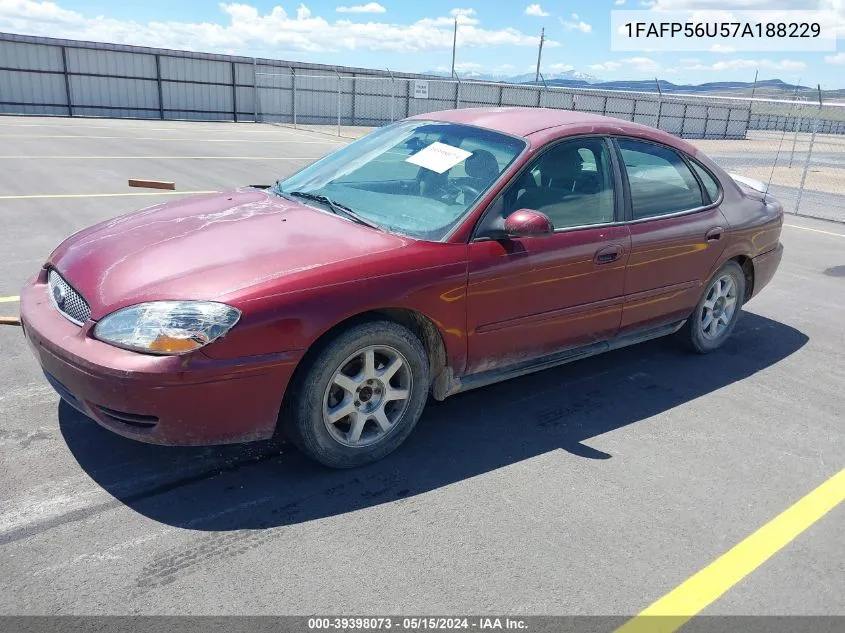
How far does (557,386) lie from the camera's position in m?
4.37

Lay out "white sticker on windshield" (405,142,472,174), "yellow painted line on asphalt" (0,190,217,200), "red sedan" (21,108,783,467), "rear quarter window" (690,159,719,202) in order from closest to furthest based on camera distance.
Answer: "red sedan" (21,108,783,467) < "white sticker on windshield" (405,142,472,174) < "rear quarter window" (690,159,719,202) < "yellow painted line on asphalt" (0,190,217,200)

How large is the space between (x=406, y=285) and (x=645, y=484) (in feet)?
4.92

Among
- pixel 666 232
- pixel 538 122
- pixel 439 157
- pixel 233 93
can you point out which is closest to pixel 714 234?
pixel 666 232

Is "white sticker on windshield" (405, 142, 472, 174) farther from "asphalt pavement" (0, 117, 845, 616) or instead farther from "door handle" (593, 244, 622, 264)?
"asphalt pavement" (0, 117, 845, 616)

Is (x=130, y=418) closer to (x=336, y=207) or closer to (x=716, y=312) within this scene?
(x=336, y=207)

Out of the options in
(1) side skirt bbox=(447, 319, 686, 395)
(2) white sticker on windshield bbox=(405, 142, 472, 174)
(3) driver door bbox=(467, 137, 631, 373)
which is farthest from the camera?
(2) white sticker on windshield bbox=(405, 142, 472, 174)

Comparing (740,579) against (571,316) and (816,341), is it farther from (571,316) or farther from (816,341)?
(816,341)

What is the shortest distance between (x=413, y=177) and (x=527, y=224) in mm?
810

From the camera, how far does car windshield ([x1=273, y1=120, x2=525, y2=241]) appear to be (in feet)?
11.7

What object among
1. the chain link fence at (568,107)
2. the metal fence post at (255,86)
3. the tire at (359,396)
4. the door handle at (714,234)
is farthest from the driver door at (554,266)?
the metal fence post at (255,86)

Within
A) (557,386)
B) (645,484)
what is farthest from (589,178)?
(645,484)

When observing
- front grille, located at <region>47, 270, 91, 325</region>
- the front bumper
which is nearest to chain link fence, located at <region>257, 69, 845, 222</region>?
the front bumper

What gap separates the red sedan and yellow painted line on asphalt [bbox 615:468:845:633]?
Result: 139cm

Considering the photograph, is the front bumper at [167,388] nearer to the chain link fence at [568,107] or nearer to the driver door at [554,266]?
the driver door at [554,266]
